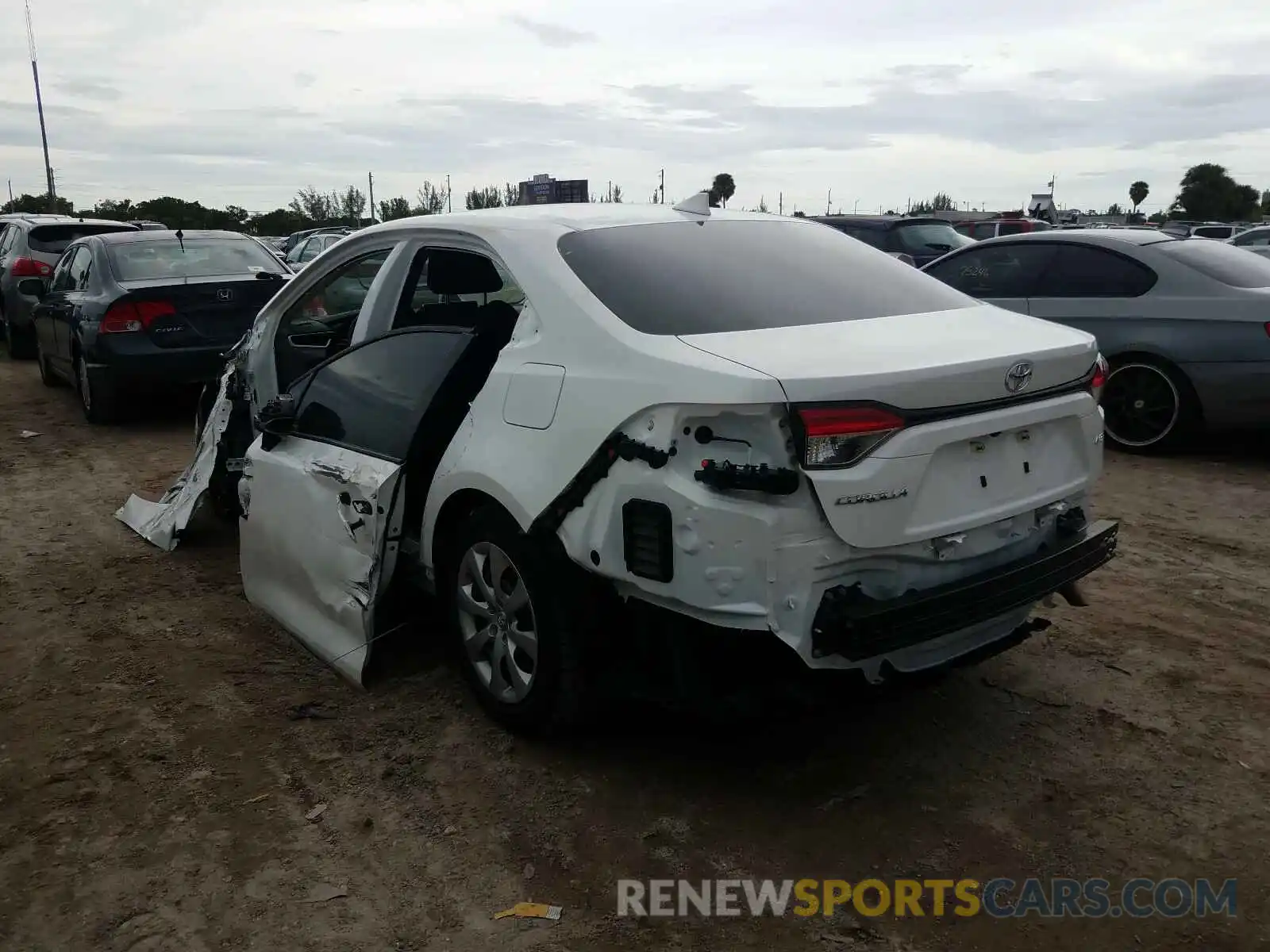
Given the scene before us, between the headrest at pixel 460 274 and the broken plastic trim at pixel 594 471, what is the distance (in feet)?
3.60

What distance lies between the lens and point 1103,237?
7559mm

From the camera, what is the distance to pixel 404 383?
3.84 meters

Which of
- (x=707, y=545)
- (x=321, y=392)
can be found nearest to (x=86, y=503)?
(x=321, y=392)

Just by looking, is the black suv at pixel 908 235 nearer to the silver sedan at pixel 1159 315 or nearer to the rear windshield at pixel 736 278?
the silver sedan at pixel 1159 315

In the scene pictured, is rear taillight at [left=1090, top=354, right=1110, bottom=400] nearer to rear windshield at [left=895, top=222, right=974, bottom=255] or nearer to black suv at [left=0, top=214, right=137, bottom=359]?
rear windshield at [left=895, top=222, right=974, bottom=255]

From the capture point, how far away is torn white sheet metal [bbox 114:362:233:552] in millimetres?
5344

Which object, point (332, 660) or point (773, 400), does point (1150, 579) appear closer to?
point (773, 400)

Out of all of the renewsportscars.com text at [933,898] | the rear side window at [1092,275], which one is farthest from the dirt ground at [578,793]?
→ the rear side window at [1092,275]

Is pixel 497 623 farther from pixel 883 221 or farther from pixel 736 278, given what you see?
pixel 883 221

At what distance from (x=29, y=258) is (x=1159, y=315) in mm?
12729

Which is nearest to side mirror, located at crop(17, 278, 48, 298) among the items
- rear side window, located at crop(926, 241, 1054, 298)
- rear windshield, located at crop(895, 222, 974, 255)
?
rear side window, located at crop(926, 241, 1054, 298)

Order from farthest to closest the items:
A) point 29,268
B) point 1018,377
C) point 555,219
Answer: point 29,268 < point 555,219 < point 1018,377

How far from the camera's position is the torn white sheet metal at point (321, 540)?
372 centimetres

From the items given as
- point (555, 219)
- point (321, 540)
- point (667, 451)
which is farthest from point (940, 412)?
point (321, 540)
